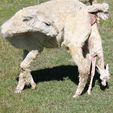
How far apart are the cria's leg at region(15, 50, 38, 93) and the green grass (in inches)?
5.2

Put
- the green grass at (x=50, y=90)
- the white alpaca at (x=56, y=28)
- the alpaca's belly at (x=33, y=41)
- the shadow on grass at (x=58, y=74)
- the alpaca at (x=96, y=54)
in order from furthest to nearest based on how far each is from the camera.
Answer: the shadow on grass at (x=58, y=74), the alpaca at (x=96, y=54), the alpaca's belly at (x=33, y=41), the white alpaca at (x=56, y=28), the green grass at (x=50, y=90)

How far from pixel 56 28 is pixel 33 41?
63 cm

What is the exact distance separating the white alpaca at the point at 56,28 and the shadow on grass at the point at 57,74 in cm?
128

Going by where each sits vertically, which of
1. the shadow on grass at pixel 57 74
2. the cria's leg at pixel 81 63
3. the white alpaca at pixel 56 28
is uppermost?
the white alpaca at pixel 56 28

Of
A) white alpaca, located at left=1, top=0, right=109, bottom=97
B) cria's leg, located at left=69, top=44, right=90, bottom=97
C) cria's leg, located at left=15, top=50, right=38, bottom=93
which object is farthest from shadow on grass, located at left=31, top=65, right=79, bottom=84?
white alpaca, located at left=1, top=0, right=109, bottom=97

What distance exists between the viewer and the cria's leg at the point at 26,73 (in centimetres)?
979

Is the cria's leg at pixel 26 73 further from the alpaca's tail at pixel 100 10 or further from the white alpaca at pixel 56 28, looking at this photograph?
the alpaca's tail at pixel 100 10

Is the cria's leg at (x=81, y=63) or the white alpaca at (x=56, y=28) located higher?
the white alpaca at (x=56, y=28)

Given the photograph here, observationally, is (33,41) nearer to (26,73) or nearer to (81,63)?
(26,73)

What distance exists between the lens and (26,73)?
32.6ft

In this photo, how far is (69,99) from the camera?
949 centimetres

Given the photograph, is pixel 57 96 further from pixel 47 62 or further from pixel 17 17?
pixel 47 62

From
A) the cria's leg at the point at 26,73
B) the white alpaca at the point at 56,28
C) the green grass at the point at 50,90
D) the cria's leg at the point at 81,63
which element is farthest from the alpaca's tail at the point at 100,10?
the green grass at the point at 50,90

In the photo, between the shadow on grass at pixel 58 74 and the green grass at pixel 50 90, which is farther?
the shadow on grass at pixel 58 74
